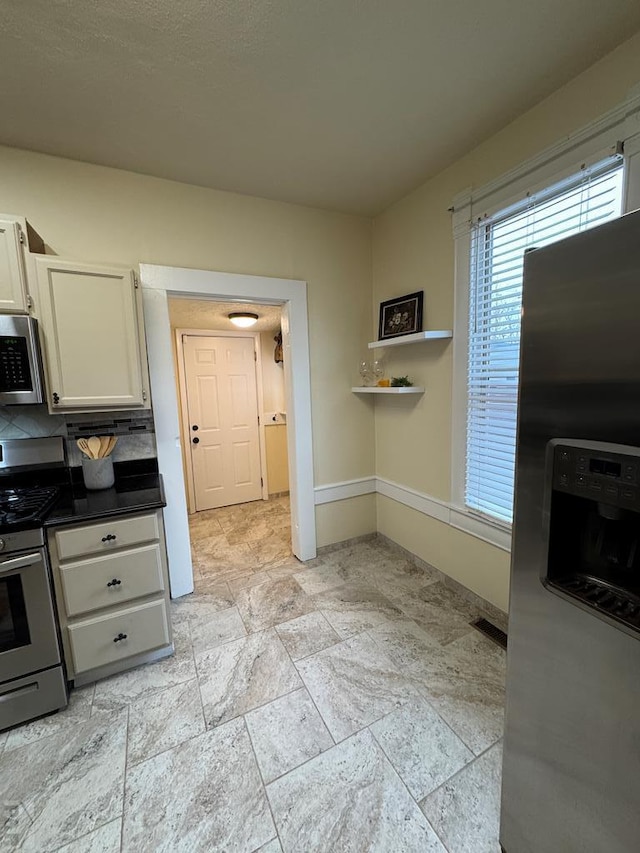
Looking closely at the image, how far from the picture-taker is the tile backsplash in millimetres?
1953

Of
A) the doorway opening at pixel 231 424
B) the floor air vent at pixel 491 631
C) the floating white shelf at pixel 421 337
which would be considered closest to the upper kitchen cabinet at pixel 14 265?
the doorway opening at pixel 231 424

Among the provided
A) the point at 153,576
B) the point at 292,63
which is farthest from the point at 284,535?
the point at 292,63

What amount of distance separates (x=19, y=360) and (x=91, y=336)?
1.07ft

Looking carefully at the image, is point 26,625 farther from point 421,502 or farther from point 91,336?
point 421,502

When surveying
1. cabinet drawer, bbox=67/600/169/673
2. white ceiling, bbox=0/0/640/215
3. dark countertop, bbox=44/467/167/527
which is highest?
white ceiling, bbox=0/0/640/215

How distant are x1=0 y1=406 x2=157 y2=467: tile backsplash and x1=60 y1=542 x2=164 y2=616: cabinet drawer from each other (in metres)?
0.75

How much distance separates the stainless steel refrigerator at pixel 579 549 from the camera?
692 millimetres

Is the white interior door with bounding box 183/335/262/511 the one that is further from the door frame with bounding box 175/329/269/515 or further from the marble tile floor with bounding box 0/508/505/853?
the marble tile floor with bounding box 0/508/505/853

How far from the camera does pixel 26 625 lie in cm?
149

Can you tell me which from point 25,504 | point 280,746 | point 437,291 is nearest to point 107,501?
point 25,504

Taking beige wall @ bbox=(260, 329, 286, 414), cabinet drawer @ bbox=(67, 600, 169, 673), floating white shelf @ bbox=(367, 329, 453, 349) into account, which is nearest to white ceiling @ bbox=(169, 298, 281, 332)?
beige wall @ bbox=(260, 329, 286, 414)

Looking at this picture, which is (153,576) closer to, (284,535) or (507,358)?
(284,535)

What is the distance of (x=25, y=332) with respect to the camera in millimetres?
1635

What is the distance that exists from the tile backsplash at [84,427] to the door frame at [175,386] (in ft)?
0.31
